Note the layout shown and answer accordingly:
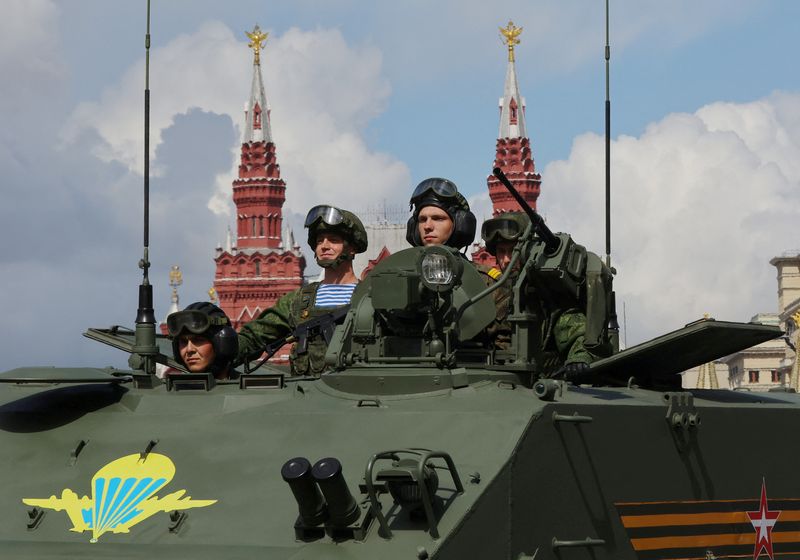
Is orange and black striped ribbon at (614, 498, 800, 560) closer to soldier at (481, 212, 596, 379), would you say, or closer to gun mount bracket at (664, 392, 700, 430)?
gun mount bracket at (664, 392, 700, 430)

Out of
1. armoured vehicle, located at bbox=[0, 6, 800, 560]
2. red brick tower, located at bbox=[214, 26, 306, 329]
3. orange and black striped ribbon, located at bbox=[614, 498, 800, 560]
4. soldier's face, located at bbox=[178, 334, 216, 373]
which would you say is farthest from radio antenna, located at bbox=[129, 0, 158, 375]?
red brick tower, located at bbox=[214, 26, 306, 329]

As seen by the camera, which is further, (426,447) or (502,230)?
(502,230)

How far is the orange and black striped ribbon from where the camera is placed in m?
9.84

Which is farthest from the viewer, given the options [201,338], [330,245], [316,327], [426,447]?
[330,245]

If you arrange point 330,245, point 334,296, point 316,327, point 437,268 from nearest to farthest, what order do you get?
point 437,268 < point 316,327 < point 334,296 < point 330,245

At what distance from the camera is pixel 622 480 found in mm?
9734

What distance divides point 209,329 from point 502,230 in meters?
2.52

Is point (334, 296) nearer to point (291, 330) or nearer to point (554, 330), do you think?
point (291, 330)

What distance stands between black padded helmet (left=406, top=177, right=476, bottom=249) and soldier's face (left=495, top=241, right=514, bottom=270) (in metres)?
0.42

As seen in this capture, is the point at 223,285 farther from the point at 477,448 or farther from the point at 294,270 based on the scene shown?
the point at 477,448

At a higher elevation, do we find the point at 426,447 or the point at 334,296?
the point at 334,296

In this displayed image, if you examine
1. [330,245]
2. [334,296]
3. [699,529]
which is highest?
[330,245]

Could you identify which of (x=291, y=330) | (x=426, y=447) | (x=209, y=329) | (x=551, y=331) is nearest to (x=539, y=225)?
(x=551, y=331)

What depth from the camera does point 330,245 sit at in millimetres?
13992
